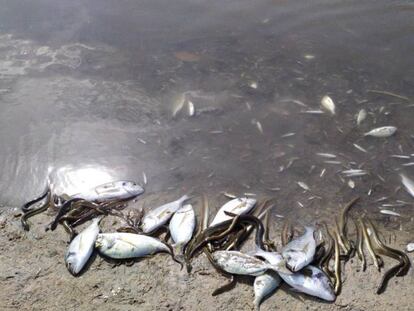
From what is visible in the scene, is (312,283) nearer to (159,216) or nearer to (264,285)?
(264,285)

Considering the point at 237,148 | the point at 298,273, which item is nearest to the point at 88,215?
the point at 237,148

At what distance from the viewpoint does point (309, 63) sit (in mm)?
7762

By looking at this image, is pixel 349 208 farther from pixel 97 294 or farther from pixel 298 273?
pixel 97 294

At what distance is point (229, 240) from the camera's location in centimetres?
502

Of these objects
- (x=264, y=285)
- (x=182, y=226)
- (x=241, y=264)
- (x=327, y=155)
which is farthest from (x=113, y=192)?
(x=327, y=155)

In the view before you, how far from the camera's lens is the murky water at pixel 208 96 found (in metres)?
5.95

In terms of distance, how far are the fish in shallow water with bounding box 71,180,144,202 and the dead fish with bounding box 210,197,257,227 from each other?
1053 mm

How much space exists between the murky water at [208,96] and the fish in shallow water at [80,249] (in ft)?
3.14

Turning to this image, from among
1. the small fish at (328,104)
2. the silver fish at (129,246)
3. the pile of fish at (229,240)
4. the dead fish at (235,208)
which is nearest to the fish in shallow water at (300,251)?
the pile of fish at (229,240)

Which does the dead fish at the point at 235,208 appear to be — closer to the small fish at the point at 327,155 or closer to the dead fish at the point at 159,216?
the dead fish at the point at 159,216

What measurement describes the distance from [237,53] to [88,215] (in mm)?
4047

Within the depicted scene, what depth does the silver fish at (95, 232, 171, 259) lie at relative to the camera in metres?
4.95

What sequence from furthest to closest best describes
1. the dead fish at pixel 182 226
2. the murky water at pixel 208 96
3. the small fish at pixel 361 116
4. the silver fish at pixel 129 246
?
the small fish at pixel 361 116
the murky water at pixel 208 96
the dead fish at pixel 182 226
the silver fish at pixel 129 246

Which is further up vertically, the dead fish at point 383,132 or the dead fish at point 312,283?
the dead fish at point 383,132
